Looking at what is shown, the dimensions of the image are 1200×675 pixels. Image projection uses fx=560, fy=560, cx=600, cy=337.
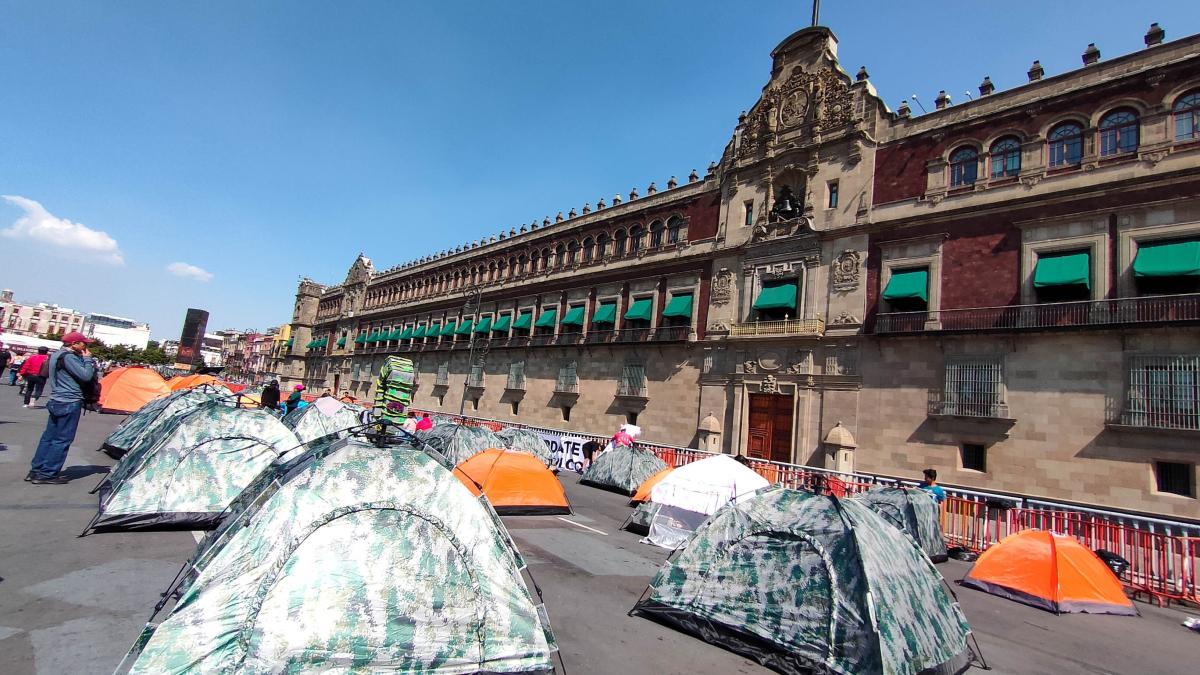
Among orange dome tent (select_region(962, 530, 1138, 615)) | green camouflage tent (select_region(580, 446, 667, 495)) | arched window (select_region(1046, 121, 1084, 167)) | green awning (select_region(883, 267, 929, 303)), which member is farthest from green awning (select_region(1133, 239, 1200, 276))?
green camouflage tent (select_region(580, 446, 667, 495))

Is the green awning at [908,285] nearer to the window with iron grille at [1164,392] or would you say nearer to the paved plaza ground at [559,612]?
the window with iron grille at [1164,392]

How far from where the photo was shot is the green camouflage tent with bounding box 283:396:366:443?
48.1 feet

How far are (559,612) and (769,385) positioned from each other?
16919mm

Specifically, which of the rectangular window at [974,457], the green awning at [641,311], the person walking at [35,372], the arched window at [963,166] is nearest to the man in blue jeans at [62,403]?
the person walking at [35,372]

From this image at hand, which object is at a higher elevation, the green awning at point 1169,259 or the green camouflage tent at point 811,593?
the green awning at point 1169,259

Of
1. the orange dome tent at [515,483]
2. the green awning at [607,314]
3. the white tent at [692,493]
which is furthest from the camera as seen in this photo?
Result: the green awning at [607,314]

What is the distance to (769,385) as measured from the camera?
70.6ft

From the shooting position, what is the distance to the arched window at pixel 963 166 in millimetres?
18559

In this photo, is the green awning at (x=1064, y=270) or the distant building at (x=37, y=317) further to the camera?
the distant building at (x=37, y=317)

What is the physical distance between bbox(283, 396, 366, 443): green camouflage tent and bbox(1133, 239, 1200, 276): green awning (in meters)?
20.7

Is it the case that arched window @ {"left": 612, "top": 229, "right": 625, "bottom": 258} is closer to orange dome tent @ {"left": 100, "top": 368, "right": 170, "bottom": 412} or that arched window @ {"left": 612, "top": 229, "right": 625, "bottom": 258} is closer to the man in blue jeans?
orange dome tent @ {"left": 100, "top": 368, "right": 170, "bottom": 412}

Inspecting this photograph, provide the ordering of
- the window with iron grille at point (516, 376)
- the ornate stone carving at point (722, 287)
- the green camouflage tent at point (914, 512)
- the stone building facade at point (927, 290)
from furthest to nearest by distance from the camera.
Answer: the window with iron grille at point (516, 376) < the ornate stone carving at point (722, 287) < the stone building facade at point (927, 290) < the green camouflage tent at point (914, 512)

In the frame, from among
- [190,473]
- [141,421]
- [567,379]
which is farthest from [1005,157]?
[141,421]

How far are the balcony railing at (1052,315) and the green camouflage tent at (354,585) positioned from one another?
678 inches
